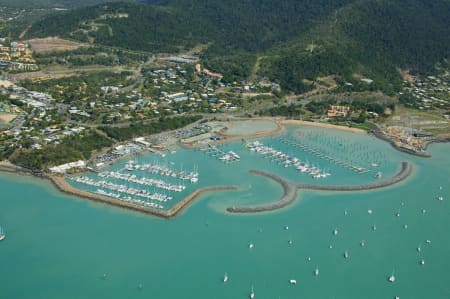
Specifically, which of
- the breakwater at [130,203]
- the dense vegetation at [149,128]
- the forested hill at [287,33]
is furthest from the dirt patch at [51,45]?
the breakwater at [130,203]

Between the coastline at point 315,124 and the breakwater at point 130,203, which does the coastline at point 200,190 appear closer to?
the breakwater at point 130,203

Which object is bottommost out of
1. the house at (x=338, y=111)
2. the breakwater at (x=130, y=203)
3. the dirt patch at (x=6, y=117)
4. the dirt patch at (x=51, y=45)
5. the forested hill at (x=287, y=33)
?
the breakwater at (x=130, y=203)

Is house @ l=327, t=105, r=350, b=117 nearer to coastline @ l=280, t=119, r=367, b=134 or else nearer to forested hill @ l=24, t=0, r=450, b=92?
coastline @ l=280, t=119, r=367, b=134

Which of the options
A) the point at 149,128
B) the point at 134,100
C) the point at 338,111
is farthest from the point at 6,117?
the point at 338,111

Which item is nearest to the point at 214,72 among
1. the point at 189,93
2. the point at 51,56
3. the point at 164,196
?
the point at 189,93

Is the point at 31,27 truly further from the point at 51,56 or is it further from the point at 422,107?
the point at 422,107

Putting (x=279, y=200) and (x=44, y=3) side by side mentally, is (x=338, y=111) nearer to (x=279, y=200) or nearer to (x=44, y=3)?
(x=279, y=200)
